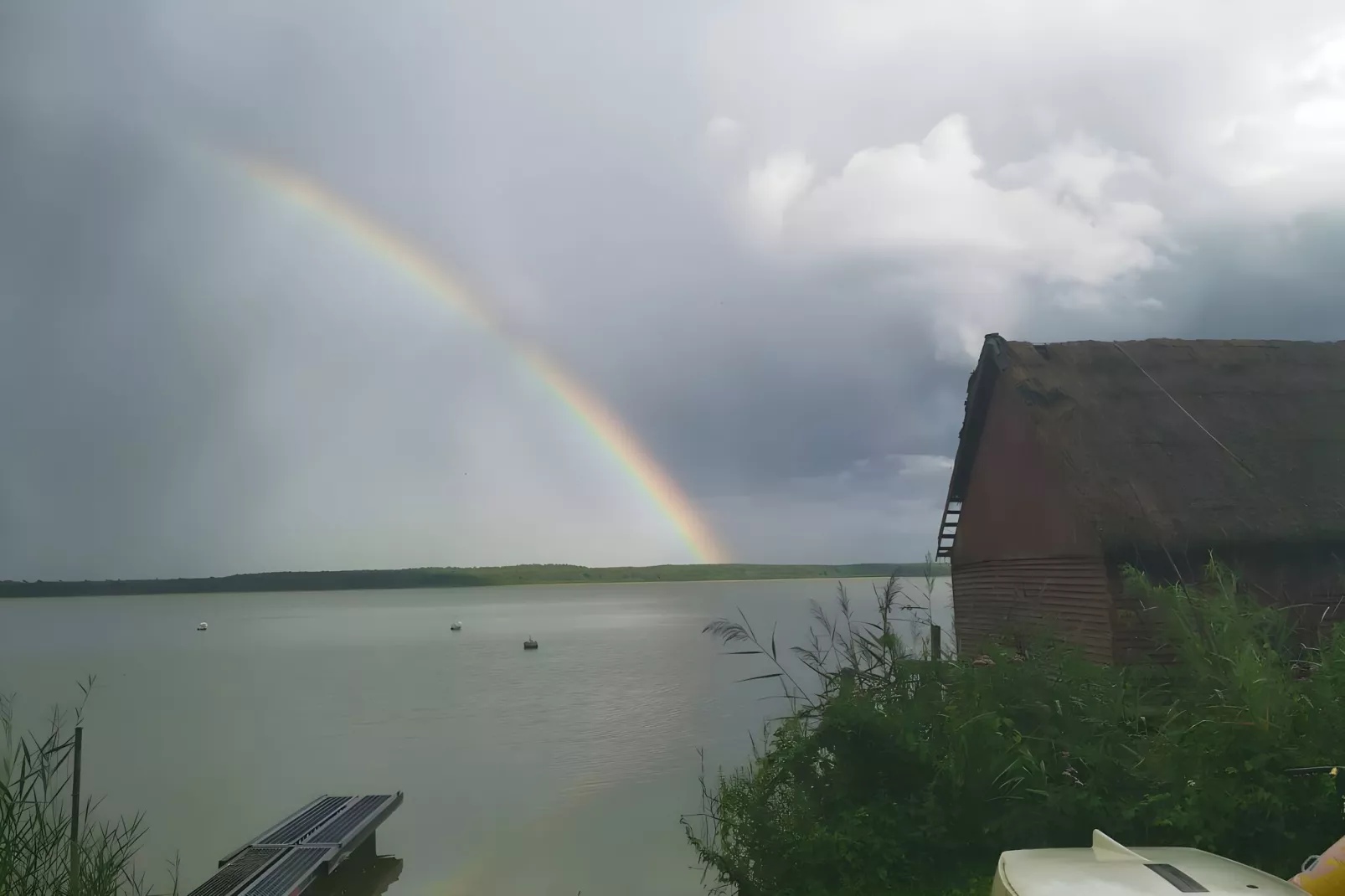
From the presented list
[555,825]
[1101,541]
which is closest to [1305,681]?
[1101,541]

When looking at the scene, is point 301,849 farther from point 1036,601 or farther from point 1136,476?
point 1136,476

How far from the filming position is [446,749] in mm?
23891

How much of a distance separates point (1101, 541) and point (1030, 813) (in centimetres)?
767

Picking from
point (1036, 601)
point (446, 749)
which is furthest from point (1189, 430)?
point (446, 749)

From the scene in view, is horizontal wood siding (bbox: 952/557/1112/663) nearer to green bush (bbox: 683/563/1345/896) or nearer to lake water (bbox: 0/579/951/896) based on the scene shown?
lake water (bbox: 0/579/951/896)

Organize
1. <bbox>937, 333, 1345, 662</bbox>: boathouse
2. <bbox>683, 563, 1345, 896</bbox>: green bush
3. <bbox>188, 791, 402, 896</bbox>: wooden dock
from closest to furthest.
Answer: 1. <bbox>683, 563, 1345, 896</bbox>: green bush
2. <bbox>188, 791, 402, 896</bbox>: wooden dock
3. <bbox>937, 333, 1345, 662</bbox>: boathouse

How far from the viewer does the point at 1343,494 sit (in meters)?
13.5

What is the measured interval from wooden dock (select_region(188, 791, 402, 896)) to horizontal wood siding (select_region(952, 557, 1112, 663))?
8345mm

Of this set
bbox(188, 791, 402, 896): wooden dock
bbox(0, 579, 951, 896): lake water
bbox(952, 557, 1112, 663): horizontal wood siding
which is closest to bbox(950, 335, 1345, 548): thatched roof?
bbox(952, 557, 1112, 663): horizontal wood siding

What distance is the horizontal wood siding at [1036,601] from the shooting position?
13.1 metres

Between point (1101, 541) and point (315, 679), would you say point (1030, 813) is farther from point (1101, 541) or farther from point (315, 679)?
point (315, 679)

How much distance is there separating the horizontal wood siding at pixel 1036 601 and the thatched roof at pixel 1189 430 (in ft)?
3.17

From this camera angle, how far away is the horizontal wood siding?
13102 mm

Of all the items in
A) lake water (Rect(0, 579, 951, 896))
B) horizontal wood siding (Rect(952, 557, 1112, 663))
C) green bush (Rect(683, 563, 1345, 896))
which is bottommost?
lake water (Rect(0, 579, 951, 896))
